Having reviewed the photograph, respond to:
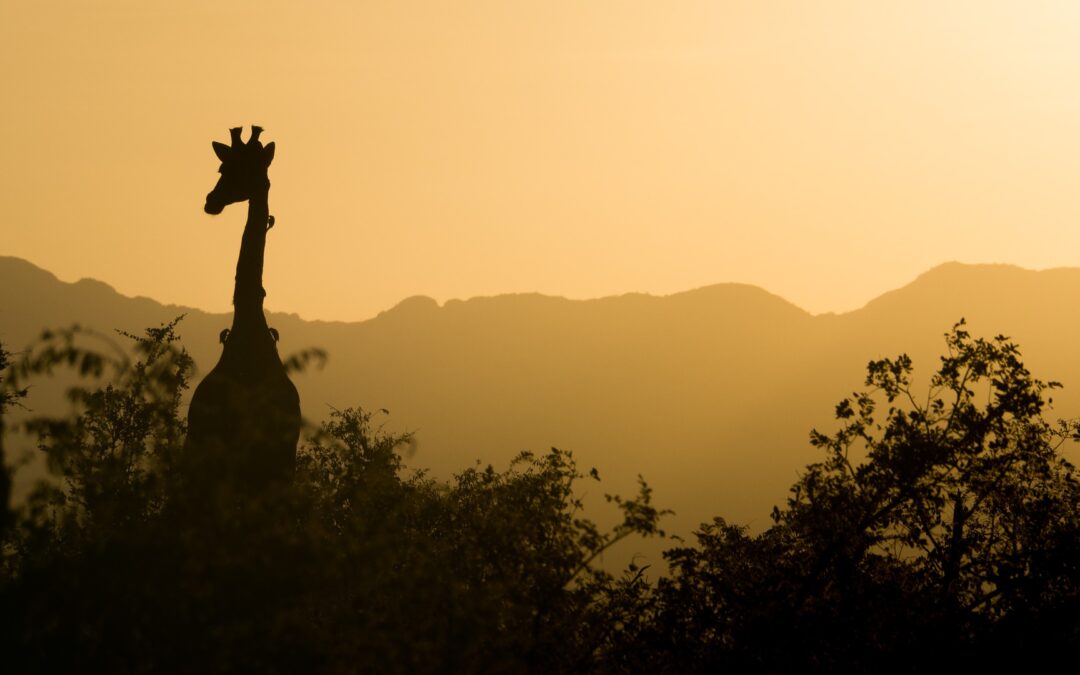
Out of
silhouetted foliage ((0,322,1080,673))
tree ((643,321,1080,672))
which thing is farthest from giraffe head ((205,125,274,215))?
tree ((643,321,1080,672))

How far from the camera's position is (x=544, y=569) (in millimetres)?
11086

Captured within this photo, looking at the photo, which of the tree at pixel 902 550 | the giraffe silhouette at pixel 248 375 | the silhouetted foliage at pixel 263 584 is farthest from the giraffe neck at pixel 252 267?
the tree at pixel 902 550

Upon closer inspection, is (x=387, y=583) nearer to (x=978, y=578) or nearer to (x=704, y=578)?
(x=704, y=578)

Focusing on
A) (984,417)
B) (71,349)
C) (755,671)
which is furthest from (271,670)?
(984,417)

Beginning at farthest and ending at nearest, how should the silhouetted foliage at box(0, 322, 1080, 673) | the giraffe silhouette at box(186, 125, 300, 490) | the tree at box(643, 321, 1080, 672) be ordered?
the tree at box(643, 321, 1080, 672) → the giraffe silhouette at box(186, 125, 300, 490) → the silhouetted foliage at box(0, 322, 1080, 673)

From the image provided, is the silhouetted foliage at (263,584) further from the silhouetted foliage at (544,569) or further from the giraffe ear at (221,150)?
the giraffe ear at (221,150)

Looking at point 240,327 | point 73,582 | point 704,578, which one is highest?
point 240,327

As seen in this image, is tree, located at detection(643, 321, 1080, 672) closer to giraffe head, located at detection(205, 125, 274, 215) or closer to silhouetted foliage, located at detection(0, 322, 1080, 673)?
silhouetted foliage, located at detection(0, 322, 1080, 673)

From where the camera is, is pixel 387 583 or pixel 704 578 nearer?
pixel 387 583

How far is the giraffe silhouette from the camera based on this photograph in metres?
11.0

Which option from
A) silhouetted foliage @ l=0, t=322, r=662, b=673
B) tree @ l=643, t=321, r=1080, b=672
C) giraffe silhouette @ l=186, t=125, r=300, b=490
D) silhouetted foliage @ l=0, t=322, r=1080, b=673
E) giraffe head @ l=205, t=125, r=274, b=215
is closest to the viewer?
silhouetted foliage @ l=0, t=322, r=662, b=673

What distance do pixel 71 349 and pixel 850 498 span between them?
36.3 ft

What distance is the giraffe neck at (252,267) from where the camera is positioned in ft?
52.5

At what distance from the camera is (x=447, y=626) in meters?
9.80
